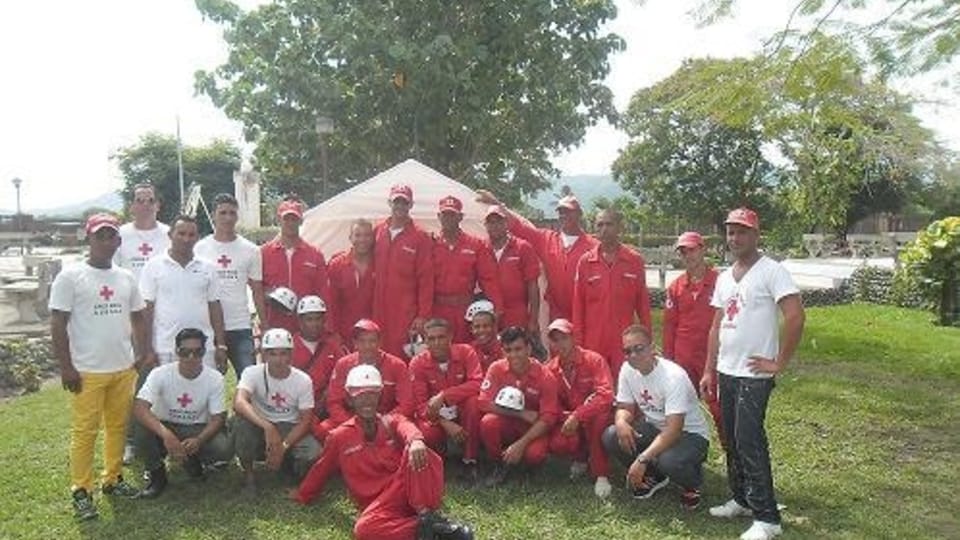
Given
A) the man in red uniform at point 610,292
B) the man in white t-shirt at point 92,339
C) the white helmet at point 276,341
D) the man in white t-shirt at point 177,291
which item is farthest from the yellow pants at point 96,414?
the man in red uniform at point 610,292

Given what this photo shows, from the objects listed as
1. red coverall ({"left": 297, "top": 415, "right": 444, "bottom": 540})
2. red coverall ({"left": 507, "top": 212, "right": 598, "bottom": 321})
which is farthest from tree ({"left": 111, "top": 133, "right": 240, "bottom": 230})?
red coverall ({"left": 297, "top": 415, "right": 444, "bottom": 540})

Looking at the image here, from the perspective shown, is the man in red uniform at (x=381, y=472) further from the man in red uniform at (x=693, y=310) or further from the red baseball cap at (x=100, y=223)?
the man in red uniform at (x=693, y=310)

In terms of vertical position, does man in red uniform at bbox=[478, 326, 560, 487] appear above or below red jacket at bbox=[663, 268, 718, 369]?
below

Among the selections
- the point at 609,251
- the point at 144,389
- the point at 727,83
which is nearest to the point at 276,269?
the point at 144,389

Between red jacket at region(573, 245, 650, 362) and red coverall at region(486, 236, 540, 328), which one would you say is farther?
red coverall at region(486, 236, 540, 328)

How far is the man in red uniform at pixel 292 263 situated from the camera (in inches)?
248

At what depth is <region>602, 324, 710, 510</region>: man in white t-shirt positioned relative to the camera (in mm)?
5082

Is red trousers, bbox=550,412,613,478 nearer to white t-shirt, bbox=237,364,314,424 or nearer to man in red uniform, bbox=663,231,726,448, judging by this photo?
man in red uniform, bbox=663,231,726,448

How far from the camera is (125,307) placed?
5129 millimetres

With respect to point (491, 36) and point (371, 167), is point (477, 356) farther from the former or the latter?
point (371, 167)

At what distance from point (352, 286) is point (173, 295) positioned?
1406 millimetres

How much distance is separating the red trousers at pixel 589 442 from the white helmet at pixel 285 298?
194 cm

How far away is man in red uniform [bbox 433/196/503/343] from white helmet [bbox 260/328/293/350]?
1.41 m

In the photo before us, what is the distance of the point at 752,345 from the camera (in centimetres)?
448
